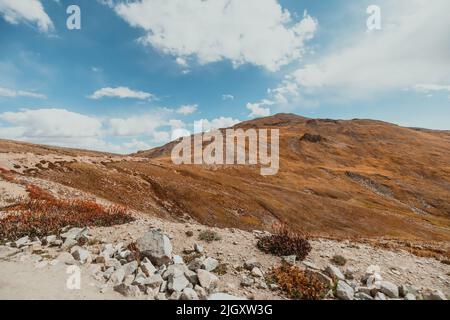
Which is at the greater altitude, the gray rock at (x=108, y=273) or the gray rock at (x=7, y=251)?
the gray rock at (x=7, y=251)

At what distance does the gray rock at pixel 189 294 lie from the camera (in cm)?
1014

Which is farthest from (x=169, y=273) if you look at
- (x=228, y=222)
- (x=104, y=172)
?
(x=104, y=172)

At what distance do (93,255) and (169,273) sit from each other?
4.21 metres

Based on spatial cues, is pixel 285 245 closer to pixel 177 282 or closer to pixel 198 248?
pixel 198 248

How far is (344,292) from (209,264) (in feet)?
17.4

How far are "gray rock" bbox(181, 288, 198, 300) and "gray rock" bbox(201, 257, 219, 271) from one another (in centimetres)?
197

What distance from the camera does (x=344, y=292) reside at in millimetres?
10766

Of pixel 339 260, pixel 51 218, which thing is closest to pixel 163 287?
pixel 339 260

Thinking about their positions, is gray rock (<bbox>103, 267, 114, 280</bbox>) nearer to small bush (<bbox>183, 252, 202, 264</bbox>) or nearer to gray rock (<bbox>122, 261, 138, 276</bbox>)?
gray rock (<bbox>122, 261, 138, 276</bbox>)

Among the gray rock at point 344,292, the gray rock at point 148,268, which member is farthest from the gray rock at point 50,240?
the gray rock at point 344,292

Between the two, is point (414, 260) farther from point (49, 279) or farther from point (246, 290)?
point (49, 279)

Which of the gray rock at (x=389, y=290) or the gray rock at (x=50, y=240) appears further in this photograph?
the gray rock at (x=50, y=240)

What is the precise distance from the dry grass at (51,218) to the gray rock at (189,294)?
894 centimetres

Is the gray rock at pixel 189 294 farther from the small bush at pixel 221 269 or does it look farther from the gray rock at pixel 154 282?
the small bush at pixel 221 269
